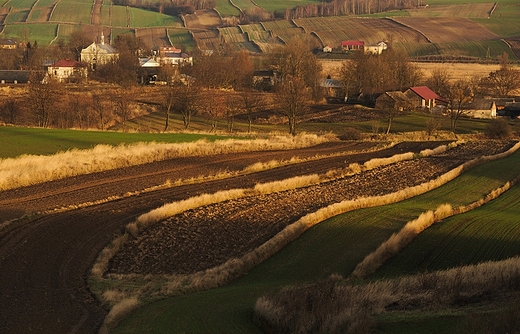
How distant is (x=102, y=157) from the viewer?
36531mm

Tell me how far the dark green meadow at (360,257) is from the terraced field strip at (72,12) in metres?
159

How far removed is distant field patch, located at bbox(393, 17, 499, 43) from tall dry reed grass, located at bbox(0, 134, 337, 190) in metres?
118

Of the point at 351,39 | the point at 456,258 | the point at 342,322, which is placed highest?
the point at 351,39

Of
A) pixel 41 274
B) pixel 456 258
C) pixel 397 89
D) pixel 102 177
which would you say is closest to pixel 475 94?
pixel 397 89

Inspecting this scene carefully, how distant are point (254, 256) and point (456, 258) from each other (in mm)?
5694

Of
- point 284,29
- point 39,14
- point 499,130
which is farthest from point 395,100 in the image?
point 39,14

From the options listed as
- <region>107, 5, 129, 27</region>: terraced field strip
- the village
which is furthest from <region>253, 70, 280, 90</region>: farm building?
<region>107, 5, 129, 27</region>: terraced field strip

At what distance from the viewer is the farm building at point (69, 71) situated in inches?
3959

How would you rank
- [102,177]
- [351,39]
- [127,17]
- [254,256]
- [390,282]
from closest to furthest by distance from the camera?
[390,282], [254,256], [102,177], [351,39], [127,17]

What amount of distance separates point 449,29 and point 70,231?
153m

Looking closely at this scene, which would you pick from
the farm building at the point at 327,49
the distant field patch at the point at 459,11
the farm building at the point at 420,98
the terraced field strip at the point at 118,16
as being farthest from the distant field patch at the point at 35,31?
the farm building at the point at 420,98

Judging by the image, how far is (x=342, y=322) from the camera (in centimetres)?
1157

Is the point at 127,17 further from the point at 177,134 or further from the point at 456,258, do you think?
the point at 456,258

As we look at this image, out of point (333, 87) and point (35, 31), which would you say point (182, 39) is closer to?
point (35, 31)
